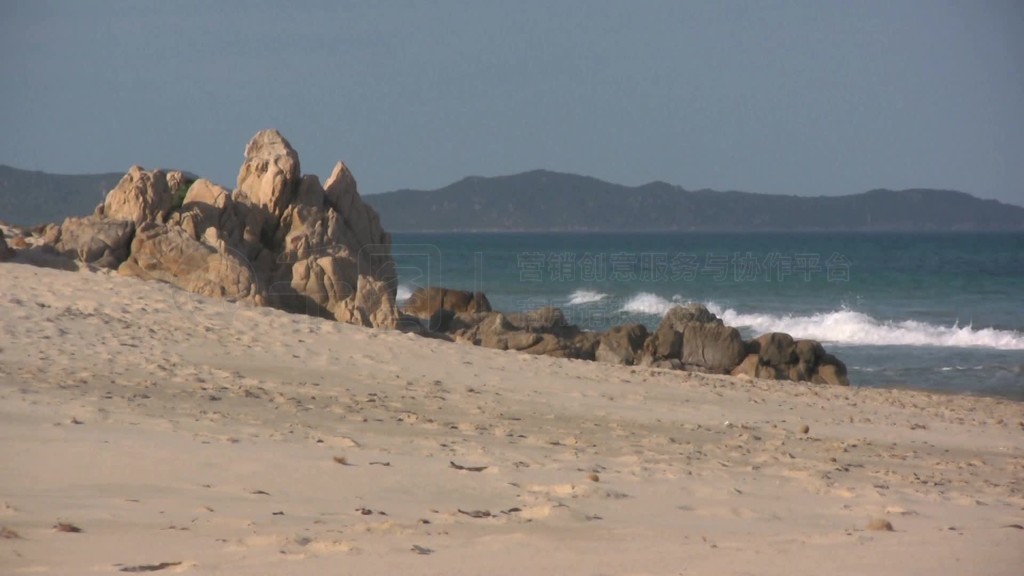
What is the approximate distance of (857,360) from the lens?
22109 mm

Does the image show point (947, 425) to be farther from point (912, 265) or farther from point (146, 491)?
point (912, 265)

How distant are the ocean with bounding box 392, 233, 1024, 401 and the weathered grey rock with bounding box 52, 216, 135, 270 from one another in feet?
39.7

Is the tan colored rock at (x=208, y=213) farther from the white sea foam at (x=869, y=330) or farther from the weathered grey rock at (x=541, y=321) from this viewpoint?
the white sea foam at (x=869, y=330)

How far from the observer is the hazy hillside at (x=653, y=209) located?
152 metres

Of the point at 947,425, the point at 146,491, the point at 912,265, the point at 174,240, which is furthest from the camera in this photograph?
the point at 912,265

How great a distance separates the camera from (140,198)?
16.3 meters

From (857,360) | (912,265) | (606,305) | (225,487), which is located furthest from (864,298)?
(225,487)

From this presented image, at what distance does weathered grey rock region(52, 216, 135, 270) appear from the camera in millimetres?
15039

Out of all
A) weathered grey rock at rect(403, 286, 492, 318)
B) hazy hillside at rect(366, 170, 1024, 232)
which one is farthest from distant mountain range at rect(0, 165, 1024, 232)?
weathered grey rock at rect(403, 286, 492, 318)

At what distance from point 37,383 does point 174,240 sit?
284 inches

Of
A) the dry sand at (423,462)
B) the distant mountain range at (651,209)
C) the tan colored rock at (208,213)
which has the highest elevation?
the distant mountain range at (651,209)

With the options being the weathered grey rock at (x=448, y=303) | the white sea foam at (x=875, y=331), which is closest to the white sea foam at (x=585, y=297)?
the white sea foam at (x=875, y=331)

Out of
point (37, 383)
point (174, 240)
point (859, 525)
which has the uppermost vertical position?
point (174, 240)

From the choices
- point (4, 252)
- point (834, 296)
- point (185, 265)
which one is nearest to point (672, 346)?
point (185, 265)
